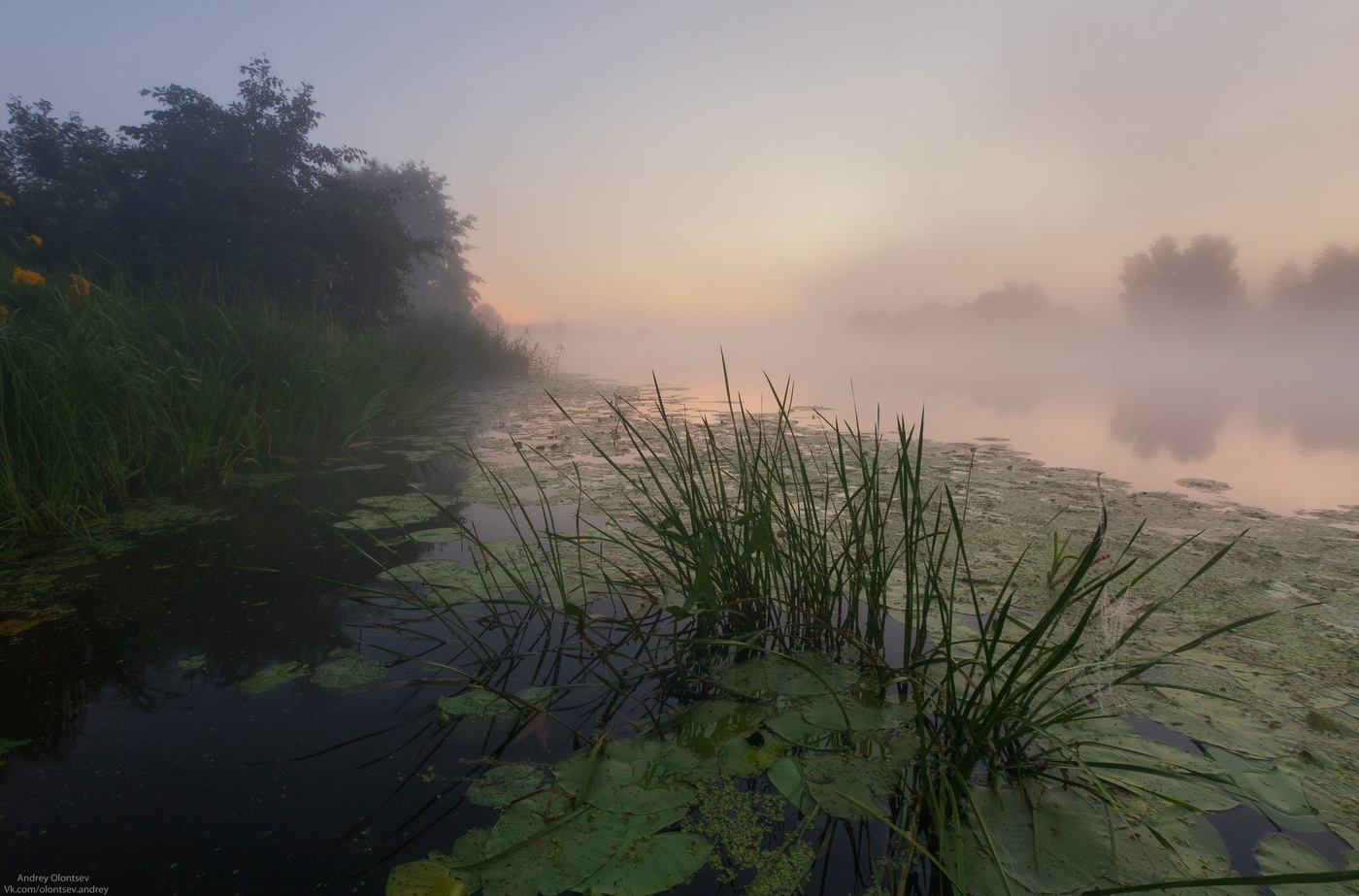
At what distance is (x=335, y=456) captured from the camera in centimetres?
390

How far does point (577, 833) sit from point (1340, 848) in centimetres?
123

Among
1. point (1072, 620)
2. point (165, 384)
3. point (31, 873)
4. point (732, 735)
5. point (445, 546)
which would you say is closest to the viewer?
point (31, 873)

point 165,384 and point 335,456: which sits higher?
point 165,384

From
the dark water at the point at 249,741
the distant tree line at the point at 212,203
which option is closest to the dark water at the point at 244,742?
the dark water at the point at 249,741

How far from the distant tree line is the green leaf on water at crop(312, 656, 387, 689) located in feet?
19.9

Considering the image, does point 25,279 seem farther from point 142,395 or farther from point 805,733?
point 805,733

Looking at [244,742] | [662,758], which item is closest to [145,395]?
[244,742]

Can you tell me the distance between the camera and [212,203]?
24.1 feet

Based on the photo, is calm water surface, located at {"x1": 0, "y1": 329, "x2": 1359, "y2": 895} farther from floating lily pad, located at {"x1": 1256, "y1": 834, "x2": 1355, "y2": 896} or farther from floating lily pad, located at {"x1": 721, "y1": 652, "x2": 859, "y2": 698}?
floating lily pad, located at {"x1": 1256, "y1": 834, "x2": 1355, "y2": 896}

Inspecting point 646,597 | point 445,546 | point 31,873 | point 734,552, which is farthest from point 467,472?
point 31,873

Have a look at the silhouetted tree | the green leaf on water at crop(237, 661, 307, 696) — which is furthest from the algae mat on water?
the silhouetted tree

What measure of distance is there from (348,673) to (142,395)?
7.61 feet

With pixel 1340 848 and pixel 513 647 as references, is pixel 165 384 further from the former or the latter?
pixel 1340 848

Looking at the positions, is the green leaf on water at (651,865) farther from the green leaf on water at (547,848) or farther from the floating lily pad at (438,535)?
the floating lily pad at (438,535)
